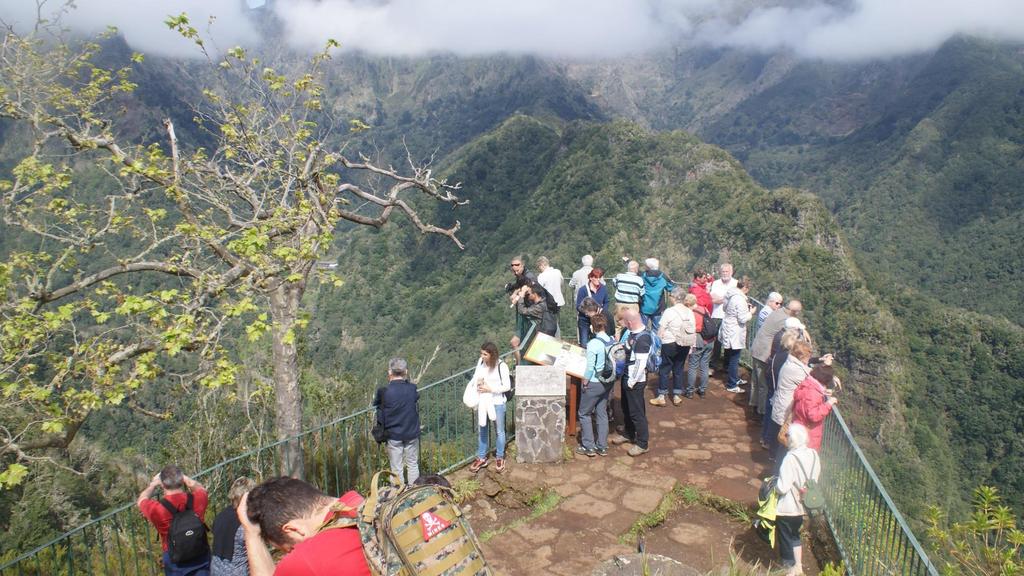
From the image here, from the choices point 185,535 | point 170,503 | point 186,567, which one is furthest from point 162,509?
point 186,567

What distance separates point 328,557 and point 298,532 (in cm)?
26

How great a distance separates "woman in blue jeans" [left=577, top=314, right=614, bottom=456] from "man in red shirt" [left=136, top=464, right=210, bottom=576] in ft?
12.1

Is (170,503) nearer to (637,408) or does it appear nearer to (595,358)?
(595,358)

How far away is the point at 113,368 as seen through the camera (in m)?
5.98

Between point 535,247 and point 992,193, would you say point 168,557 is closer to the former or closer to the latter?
point 535,247

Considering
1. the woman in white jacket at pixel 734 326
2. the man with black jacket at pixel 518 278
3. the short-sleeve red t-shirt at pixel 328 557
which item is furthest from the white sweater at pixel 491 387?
the short-sleeve red t-shirt at pixel 328 557

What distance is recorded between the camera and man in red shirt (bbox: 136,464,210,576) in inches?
155

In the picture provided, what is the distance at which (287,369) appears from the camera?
664cm

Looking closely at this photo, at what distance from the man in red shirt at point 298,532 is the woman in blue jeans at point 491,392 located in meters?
3.67

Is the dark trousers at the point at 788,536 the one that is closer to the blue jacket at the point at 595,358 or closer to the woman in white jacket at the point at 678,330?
the blue jacket at the point at 595,358

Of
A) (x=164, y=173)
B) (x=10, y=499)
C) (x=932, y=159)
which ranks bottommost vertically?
(x=10, y=499)

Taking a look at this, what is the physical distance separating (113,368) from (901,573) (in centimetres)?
662

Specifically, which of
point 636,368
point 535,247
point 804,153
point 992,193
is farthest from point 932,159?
point 636,368

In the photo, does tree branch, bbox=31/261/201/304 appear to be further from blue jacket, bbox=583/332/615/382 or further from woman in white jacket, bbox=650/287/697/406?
woman in white jacket, bbox=650/287/697/406
